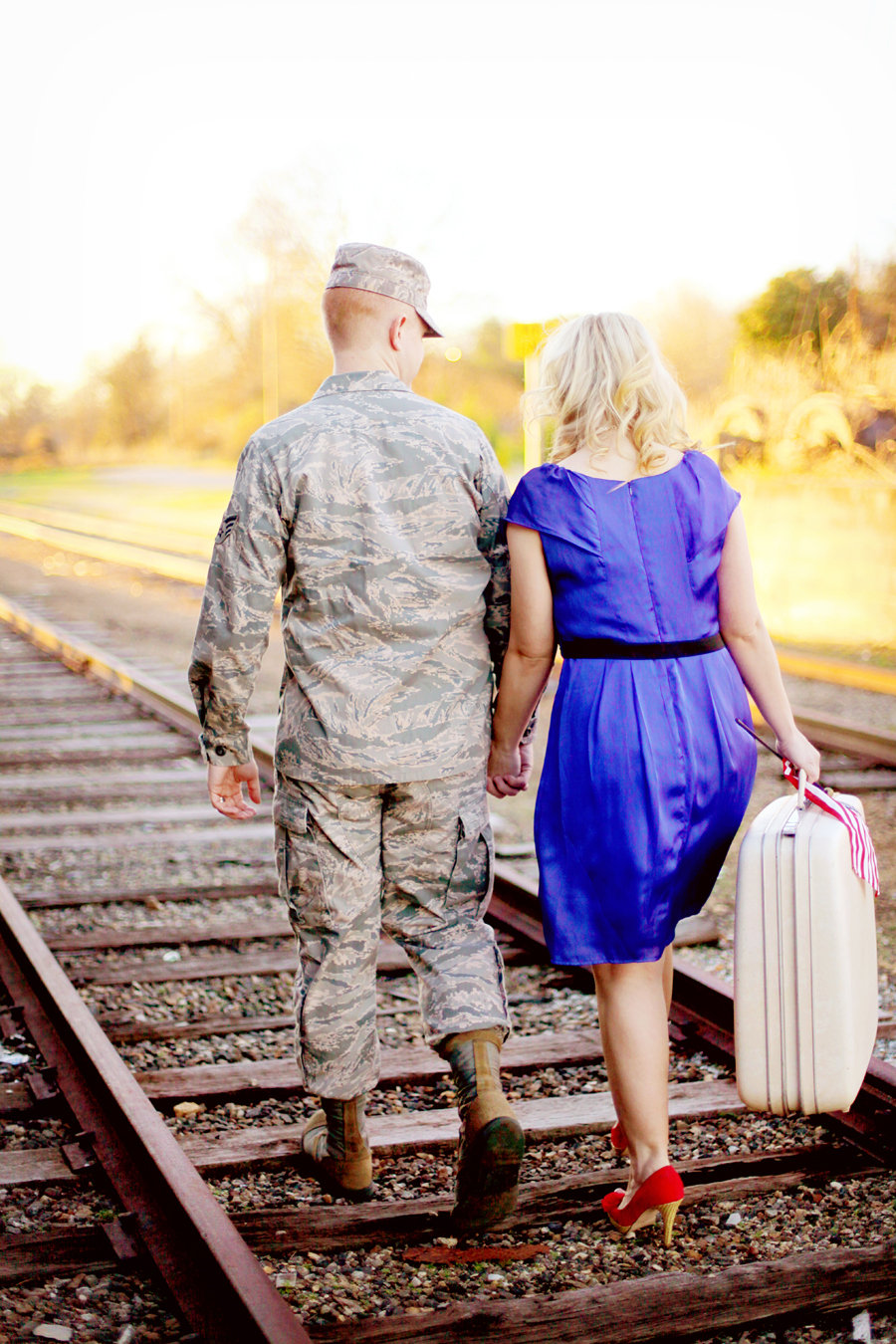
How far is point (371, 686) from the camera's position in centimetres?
271

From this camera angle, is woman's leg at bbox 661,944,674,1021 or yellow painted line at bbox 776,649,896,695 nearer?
woman's leg at bbox 661,944,674,1021

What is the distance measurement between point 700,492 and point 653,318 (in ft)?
120

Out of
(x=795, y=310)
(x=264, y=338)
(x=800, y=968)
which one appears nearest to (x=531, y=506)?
(x=800, y=968)

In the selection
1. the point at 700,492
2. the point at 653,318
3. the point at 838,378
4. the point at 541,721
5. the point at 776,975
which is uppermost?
the point at 653,318

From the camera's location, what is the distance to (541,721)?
9586 millimetres

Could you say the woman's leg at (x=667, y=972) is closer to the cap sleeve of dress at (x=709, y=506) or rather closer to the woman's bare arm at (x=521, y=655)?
the woman's bare arm at (x=521, y=655)

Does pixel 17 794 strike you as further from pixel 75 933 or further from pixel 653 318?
pixel 653 318

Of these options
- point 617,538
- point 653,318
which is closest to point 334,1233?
point 617,538

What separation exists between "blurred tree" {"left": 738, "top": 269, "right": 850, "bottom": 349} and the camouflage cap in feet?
54.2

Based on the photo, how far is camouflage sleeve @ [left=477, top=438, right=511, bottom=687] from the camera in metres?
2.83

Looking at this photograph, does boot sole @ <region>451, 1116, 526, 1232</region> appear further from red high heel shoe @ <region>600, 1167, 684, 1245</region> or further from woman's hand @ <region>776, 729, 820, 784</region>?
woman's hand @ <region>776, 729, 820, 784</region>

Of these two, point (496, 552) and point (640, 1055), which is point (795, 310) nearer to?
point (496, 552)

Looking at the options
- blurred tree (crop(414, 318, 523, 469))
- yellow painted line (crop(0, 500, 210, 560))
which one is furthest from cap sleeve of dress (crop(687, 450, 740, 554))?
blurred tree (crop(414, 318, 523, 469))

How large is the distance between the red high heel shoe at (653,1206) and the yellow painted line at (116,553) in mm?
15759
